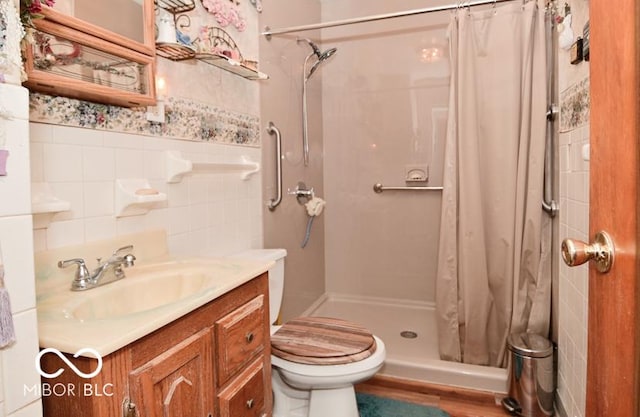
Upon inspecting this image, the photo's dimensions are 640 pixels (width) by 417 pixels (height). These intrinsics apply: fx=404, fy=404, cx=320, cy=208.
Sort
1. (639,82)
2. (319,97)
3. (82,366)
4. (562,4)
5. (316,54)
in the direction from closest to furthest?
(639,82) → (82,366) → (562,4) → (316,54) → (319,97)

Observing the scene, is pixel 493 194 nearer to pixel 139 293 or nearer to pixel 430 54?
pixel 430 54

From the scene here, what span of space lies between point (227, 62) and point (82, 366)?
4.14 feet

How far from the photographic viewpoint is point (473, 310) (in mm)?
2141

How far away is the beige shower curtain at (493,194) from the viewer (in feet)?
6.54

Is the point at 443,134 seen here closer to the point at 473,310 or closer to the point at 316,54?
the point at 316,54

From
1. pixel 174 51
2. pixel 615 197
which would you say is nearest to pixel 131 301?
pixel 174 51

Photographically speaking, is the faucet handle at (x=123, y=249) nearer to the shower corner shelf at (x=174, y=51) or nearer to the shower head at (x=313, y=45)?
the shower corner shelf at (x=174, y=51)

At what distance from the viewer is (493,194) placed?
213 centimetres

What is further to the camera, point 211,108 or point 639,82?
point 211,108

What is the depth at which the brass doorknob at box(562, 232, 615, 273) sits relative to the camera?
1.87 ft

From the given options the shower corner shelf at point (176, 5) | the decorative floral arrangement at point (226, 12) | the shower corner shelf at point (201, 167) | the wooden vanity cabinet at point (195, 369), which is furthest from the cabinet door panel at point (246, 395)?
the decorative floral arrangement at point (226, 12)

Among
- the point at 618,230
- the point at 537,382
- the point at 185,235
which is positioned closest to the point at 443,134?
the point at 537,382

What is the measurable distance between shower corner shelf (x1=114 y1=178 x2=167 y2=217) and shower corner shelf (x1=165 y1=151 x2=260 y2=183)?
13cm

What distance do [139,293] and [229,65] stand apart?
3.28 feet
